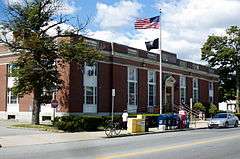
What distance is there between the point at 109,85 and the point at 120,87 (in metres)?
1.95

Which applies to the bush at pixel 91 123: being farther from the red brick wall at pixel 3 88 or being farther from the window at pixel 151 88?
the window at pixel 151 88

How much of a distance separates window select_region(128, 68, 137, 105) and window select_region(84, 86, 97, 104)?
6568mm

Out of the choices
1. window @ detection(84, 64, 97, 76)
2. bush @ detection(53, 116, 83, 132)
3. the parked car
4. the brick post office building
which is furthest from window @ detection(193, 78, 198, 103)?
bush @ detection(53, 116, 83, 132)

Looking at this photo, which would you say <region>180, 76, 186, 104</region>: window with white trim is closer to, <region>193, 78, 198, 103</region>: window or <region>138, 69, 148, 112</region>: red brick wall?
<region>193, 78, 198, 103</region>: window

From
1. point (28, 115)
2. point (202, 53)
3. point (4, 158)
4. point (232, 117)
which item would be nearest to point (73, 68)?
point (28, 115)

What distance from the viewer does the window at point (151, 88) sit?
5825 cm

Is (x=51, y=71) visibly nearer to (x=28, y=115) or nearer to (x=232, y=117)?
(x=28, y=115)

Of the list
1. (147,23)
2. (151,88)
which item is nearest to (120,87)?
(151,88)

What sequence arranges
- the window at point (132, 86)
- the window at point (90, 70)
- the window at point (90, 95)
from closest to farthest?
the window at point (90, 95) < the window at point (90, 70) < the window at point (132, 86)

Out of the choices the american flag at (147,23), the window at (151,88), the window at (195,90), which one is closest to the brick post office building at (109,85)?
the window at (151,88)

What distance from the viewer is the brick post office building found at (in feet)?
151

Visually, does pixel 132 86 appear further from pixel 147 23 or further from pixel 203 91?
pixel 203 91

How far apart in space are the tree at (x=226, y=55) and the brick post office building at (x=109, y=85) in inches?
458

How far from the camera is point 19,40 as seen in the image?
37125mm
